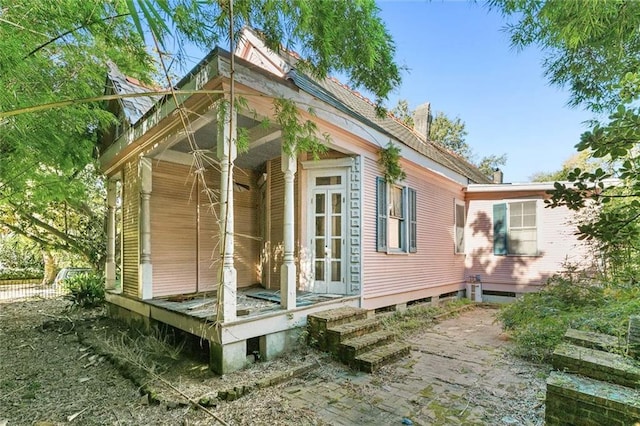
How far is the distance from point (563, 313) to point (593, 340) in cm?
173

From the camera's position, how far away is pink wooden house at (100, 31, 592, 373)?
4.02m

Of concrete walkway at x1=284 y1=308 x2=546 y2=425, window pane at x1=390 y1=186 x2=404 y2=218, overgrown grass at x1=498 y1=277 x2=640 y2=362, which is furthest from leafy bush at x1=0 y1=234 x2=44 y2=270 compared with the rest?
overgrown grass at x1=498 y1=277 x2=640 y2=362

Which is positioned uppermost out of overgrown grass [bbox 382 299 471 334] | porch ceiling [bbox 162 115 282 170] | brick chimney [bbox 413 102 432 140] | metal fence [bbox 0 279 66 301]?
brick chimney [bbox 413 102 432 140]

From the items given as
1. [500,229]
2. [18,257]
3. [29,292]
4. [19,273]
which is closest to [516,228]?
[500,229]

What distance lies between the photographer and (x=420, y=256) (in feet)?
24.3

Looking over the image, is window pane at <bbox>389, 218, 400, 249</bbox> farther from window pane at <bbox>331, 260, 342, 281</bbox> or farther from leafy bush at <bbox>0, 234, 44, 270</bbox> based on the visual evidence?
leafy bush at <bbox>0, 234, 44, 270</bbox>

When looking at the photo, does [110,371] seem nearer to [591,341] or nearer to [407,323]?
[407,323]

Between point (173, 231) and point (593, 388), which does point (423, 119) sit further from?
point (593, 388)

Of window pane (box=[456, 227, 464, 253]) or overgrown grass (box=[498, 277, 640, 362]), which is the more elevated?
window pane (box=[456, 227, 464, 253])

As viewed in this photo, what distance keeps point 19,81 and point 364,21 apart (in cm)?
388

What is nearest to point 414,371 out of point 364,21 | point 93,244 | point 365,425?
point 365,425

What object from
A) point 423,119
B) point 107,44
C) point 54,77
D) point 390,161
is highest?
point 423,119

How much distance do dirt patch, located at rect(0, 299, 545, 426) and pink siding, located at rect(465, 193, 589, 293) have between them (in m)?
4.43

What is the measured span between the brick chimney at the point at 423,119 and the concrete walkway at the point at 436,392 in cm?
805
